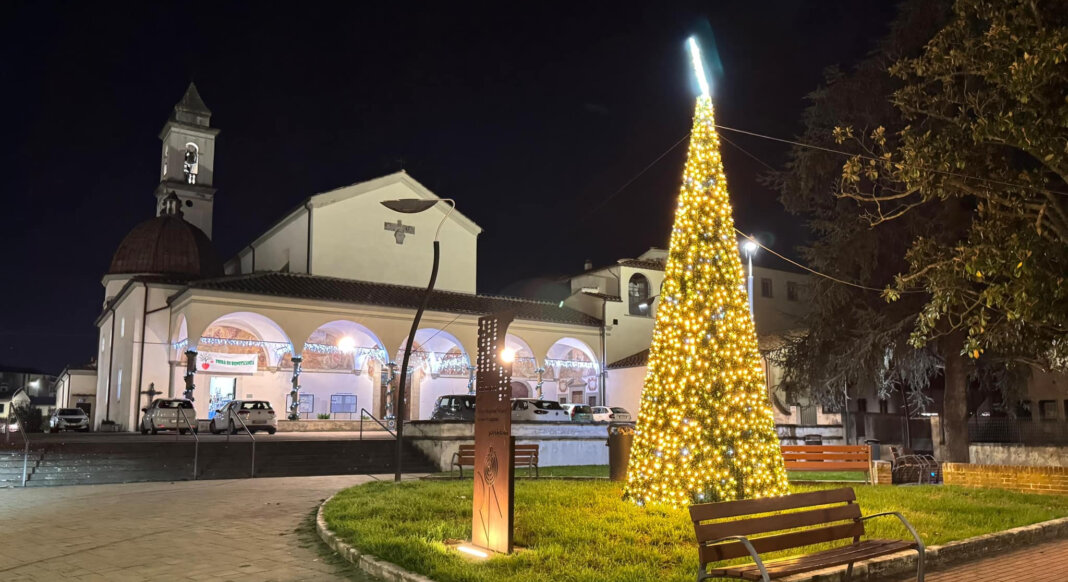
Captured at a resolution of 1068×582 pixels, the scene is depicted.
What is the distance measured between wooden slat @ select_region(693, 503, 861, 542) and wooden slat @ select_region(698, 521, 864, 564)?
0.07m

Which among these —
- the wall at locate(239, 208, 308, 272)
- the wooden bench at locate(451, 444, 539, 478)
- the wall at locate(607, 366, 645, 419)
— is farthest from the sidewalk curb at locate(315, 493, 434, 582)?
the wall at locate(607, 366, 645, 419)

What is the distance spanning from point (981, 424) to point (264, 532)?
24382 millimetres

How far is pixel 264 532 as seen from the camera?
8883 millimetres

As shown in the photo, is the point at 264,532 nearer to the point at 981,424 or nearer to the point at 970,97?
the point at 970,97

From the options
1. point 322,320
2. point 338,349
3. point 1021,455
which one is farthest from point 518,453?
point 338,349

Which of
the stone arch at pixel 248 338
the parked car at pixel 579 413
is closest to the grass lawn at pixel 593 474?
the parked car at pixel 579 413

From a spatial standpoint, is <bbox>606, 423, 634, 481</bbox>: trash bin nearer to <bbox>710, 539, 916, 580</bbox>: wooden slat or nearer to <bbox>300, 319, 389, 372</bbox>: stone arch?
<bbox>710, 539, 916, 580</bbox>: wooden slat

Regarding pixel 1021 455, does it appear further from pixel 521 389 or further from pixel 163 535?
pixel 521 389

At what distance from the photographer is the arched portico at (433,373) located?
3412cm

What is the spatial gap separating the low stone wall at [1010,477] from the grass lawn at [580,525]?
1.15 ft

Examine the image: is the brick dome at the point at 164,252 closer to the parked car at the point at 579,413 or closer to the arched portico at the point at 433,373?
the arched portico at the point at 433,373

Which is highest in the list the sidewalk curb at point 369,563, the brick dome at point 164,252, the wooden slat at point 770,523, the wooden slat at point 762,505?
the brick dome at point 164,252

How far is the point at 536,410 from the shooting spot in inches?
1050

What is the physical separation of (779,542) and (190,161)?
48307 mm
